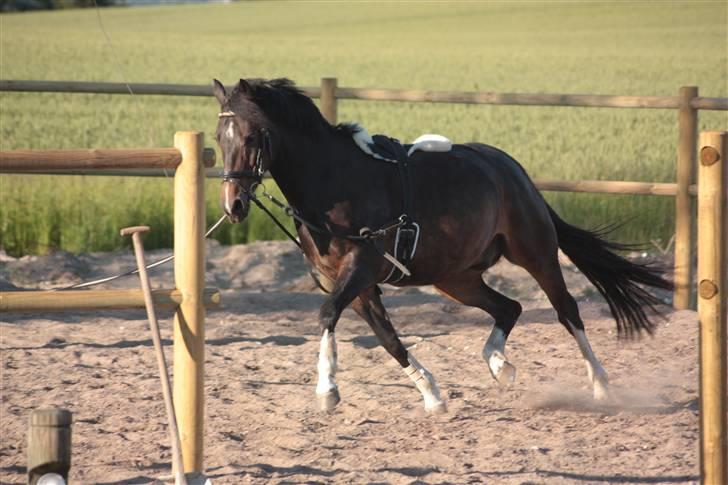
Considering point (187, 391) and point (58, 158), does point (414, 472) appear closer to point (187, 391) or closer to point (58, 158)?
point (187, 391)

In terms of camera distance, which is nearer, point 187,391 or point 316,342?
point 187,391

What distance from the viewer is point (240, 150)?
210 inches

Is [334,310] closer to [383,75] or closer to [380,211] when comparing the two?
[380,211]

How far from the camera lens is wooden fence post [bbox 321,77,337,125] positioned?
30.3 ft

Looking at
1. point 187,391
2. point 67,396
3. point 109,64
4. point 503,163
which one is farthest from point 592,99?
point 109,64

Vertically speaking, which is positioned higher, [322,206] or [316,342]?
[322,206]

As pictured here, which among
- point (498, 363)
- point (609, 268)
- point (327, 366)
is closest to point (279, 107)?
point (327, 366)

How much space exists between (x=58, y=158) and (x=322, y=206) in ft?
6.65

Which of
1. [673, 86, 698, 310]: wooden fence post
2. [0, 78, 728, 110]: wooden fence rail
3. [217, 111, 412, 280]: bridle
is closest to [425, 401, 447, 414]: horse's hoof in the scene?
[217, 111, 412, 280]: bridle

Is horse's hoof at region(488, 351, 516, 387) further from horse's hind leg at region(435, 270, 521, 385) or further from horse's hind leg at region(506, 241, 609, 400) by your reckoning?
horse's hind leg at region(506, 241, 609, 400)

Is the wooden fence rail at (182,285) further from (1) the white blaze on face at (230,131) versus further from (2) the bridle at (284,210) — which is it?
(1) the white blaze on face at (230,131)

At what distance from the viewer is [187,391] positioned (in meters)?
4.18

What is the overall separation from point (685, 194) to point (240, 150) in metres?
4.55

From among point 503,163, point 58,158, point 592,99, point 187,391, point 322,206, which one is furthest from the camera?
point 592,99
